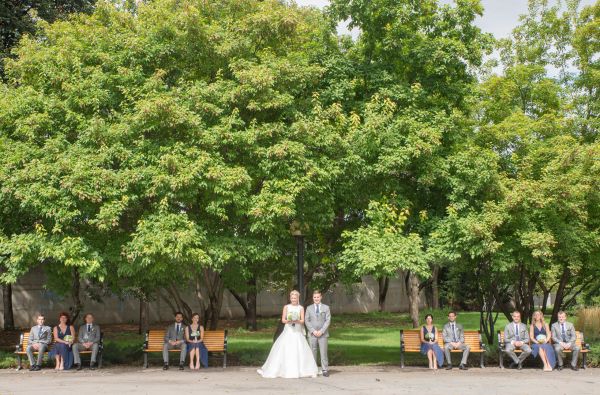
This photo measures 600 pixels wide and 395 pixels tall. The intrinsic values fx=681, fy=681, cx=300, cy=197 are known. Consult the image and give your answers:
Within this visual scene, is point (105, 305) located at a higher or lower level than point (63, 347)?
higher

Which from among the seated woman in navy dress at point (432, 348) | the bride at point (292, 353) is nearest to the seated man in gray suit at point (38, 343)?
the bride at point (292, 353)

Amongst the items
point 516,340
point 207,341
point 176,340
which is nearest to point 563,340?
point 516,340

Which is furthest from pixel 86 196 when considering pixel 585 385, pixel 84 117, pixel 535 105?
pixel 535 105

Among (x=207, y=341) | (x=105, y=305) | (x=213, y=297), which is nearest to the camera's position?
(x=207, y=341)

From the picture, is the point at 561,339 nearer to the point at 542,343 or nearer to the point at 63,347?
the point at 542,343

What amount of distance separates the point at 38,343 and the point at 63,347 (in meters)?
0.54

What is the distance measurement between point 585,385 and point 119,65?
11682 millimetres

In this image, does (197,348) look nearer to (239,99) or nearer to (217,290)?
(217,290)

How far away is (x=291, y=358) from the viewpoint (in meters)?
13.3

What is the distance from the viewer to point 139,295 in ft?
69.0

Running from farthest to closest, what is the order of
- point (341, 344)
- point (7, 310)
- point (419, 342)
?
point (7, 310) → point (341, 344) → point (419, 342)

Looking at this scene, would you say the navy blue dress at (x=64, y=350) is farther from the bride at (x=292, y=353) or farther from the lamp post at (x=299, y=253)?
the lamp post at (x=299, y=253)

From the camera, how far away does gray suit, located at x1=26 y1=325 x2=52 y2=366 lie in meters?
14.8

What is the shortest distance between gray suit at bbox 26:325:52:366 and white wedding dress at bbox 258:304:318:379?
16.5 feet
